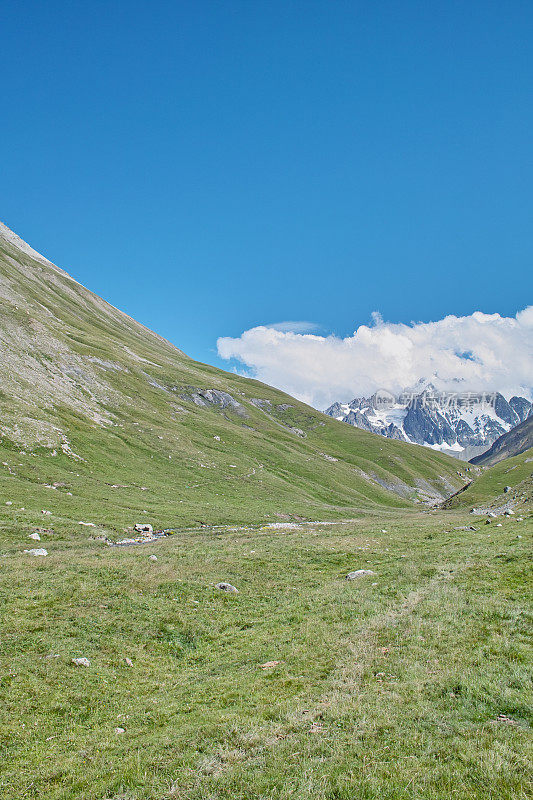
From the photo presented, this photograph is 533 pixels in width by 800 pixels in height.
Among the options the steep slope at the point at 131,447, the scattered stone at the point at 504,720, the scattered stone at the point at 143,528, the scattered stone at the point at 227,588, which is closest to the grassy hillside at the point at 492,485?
the steep slope at the point at 131,447

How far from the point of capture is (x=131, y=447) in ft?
283

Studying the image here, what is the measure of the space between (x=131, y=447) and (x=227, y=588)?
218 ft

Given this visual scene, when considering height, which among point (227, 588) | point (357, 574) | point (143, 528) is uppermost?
point (357, 574)

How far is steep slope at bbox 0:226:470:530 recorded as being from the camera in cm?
5878

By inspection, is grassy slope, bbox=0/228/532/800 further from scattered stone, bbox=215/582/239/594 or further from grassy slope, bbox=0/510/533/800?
scattered stone, bbox=215/582/239/594

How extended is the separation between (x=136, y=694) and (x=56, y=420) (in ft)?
234

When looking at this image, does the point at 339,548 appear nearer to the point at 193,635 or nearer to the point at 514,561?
the point at 514,561

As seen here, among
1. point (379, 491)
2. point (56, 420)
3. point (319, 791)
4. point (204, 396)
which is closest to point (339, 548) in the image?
point (319, 791)

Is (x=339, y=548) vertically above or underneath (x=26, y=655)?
above

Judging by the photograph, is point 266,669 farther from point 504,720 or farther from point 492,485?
point 492,485

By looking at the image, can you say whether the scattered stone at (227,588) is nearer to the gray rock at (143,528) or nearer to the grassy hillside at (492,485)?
the gray rock at (143,528)

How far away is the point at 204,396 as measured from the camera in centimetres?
16188

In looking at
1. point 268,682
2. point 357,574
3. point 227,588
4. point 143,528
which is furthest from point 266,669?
point 143,528

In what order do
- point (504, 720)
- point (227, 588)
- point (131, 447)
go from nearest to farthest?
point (504, 720), point (227, 588), point (131, 447)
